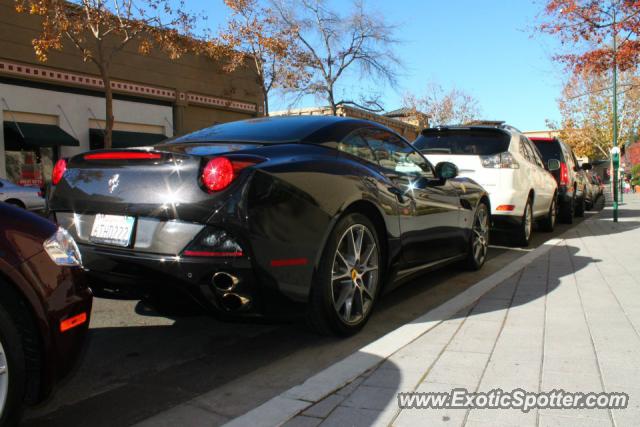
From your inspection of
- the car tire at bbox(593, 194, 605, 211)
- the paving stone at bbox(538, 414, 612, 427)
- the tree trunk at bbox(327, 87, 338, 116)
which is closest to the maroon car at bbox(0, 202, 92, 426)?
the paving stone at bbox(538, 414, 612, 427)

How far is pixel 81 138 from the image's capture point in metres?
18.4

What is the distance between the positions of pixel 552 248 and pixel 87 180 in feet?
21.4

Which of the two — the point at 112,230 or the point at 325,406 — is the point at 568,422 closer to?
the point at 325,406

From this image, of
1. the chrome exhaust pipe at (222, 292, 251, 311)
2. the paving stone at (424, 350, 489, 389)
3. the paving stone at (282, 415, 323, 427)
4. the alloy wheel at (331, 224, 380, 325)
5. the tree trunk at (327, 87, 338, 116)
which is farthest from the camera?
the tree trunk at (327, 87, 338, 116)

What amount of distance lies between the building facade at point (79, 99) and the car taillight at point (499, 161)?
13.7m

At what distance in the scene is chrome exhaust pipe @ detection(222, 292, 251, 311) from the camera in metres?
3.07

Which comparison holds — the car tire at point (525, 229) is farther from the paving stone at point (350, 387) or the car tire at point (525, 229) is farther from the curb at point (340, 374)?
the paving stone at point (350, 387)

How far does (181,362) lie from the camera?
346cm

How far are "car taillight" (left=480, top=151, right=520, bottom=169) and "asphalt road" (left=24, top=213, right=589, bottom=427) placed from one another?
3.48 m

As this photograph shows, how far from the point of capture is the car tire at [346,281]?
11.5ft

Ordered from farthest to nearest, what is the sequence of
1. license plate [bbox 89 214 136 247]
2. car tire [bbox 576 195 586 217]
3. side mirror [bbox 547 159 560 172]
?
car tire [bbox 576 195 586 217], side mirror [bbox 547 159 560 172], license plate [bbox 89 214 136 247]

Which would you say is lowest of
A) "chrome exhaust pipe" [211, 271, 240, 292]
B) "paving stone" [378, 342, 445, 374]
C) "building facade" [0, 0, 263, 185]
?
"paving stone" [378, 342, 445, 374]

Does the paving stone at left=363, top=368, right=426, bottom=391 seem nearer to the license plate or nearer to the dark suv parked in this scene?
the license plate

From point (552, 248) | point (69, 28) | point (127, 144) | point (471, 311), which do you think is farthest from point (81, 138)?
point (471, 311)
